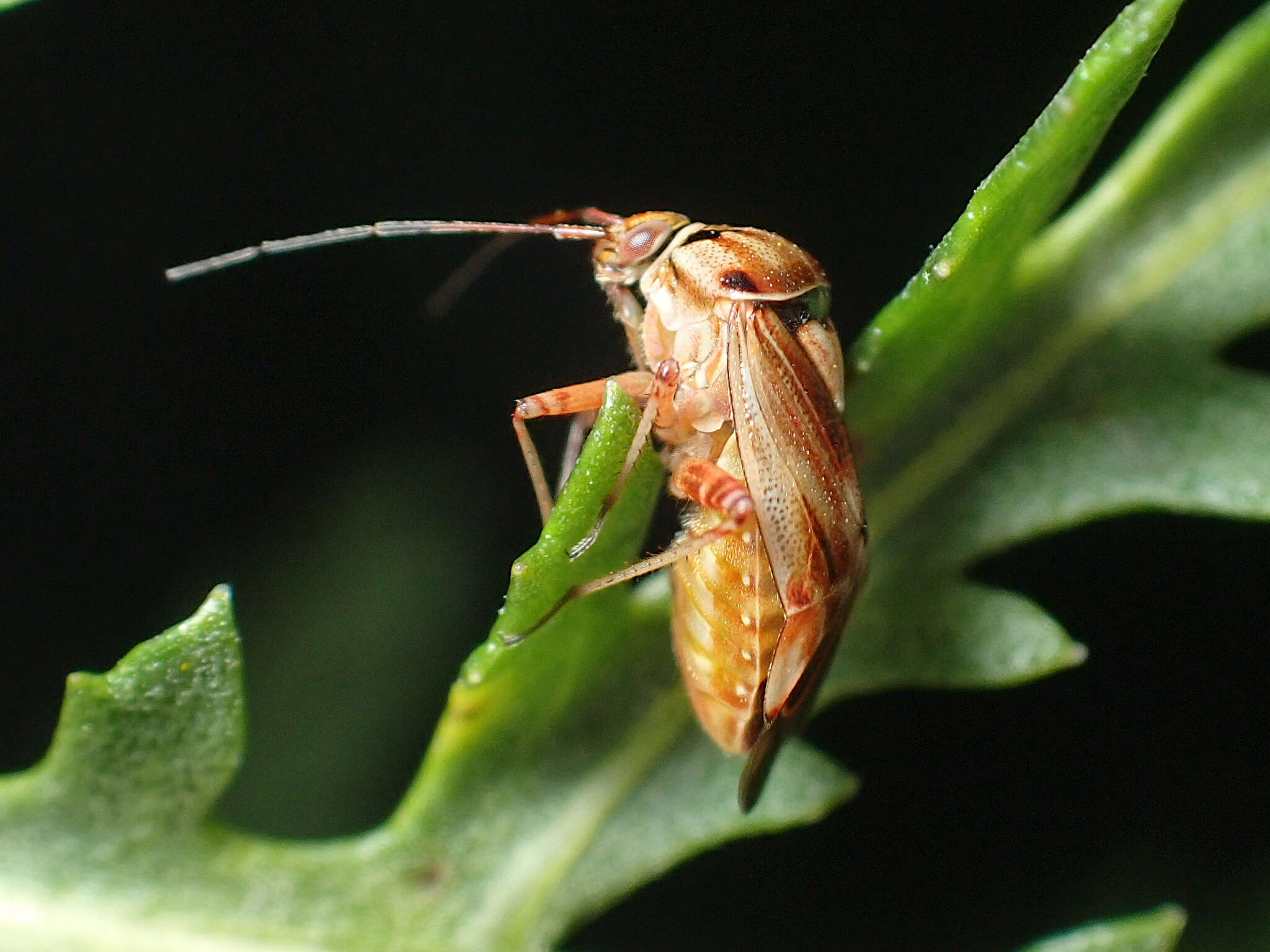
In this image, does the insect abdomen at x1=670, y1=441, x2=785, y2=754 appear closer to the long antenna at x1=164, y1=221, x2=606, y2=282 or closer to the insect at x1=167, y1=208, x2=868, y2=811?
the insect at x1=167, y1=208, x2=868, y2=811

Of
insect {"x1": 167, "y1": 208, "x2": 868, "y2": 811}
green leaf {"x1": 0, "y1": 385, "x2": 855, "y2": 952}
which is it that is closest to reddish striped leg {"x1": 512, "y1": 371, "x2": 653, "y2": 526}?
insect {"x1": 167, "y1": 208, "x2": 868, "y2": 811}

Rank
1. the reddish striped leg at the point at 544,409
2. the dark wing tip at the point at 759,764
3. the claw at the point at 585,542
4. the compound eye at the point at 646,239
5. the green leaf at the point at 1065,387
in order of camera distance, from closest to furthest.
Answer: the claw at the point at 585,542 < the green leaf at the point at 1065,387 < the dark wing tip at the point at 759,764 < the reddish striped leg at the point at 544,409 < the compound eye at the point at 646,239

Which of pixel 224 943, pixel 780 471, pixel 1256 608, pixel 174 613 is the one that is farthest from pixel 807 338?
pixel 174 613

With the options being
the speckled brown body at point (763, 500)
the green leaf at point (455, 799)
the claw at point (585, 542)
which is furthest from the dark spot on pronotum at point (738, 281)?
the claw at point (585, 542)

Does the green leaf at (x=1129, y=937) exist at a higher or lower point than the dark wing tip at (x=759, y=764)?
lower

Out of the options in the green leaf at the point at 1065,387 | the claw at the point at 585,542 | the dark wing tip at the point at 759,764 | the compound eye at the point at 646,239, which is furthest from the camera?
the compound eye at the point at 646,239

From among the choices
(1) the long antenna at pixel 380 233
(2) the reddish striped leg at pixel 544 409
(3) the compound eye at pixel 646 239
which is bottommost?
(2) the reddish striped leg at pixel 544 409

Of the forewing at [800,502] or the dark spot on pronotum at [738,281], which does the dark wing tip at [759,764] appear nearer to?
the forewing at [800,502]

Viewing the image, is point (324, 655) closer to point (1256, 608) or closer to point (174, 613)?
point (174, 613)
